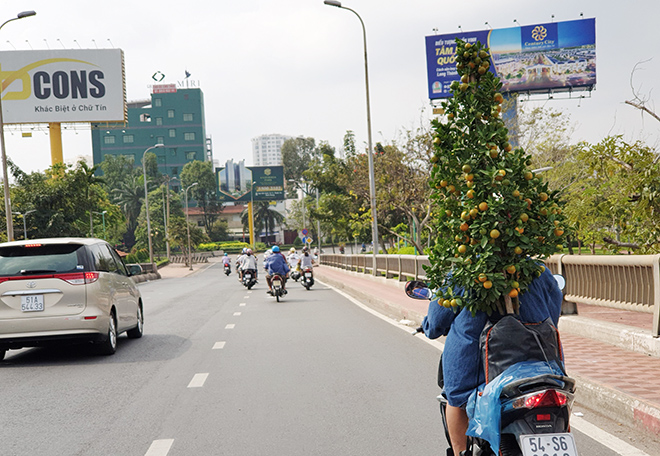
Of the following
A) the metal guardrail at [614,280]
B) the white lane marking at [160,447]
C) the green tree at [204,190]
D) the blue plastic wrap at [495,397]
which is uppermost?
the green tree at [204,190]

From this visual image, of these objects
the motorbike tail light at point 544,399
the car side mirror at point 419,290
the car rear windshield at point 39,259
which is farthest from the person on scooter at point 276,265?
the motorbike tail light at point 544,399

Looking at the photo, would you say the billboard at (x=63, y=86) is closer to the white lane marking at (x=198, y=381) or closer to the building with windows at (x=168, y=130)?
the white lane marking at (x=198, y=381)

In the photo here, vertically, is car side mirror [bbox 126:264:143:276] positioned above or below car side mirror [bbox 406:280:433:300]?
below

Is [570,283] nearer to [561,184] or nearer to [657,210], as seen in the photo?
[657,210]

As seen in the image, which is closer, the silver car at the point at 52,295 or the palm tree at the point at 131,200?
the silver car at the point at 52,295

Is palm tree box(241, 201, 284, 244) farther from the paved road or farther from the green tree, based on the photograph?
the paved road

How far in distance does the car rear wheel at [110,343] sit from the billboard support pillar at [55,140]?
4222cm

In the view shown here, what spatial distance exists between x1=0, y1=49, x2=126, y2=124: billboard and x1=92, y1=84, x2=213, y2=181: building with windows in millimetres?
87072

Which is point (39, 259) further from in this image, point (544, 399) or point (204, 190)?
point (204, 190)

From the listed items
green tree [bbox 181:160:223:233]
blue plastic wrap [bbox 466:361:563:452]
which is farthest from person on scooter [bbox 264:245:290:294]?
green tree [bbox 181:160:223:233]

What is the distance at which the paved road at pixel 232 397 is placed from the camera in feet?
17.5

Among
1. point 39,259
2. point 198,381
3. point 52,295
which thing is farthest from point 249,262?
point 198,381

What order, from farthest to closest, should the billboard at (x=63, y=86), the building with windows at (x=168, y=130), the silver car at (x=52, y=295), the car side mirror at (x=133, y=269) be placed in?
1. the building with windows at (x=168, y=130)
2. the billboard at (x=63, y=86)
3. the car side mirror at (x=133, y=269)
4. the silver car at (x=52, y=295)

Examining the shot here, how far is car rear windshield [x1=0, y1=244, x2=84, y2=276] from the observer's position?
9562 millimetres
